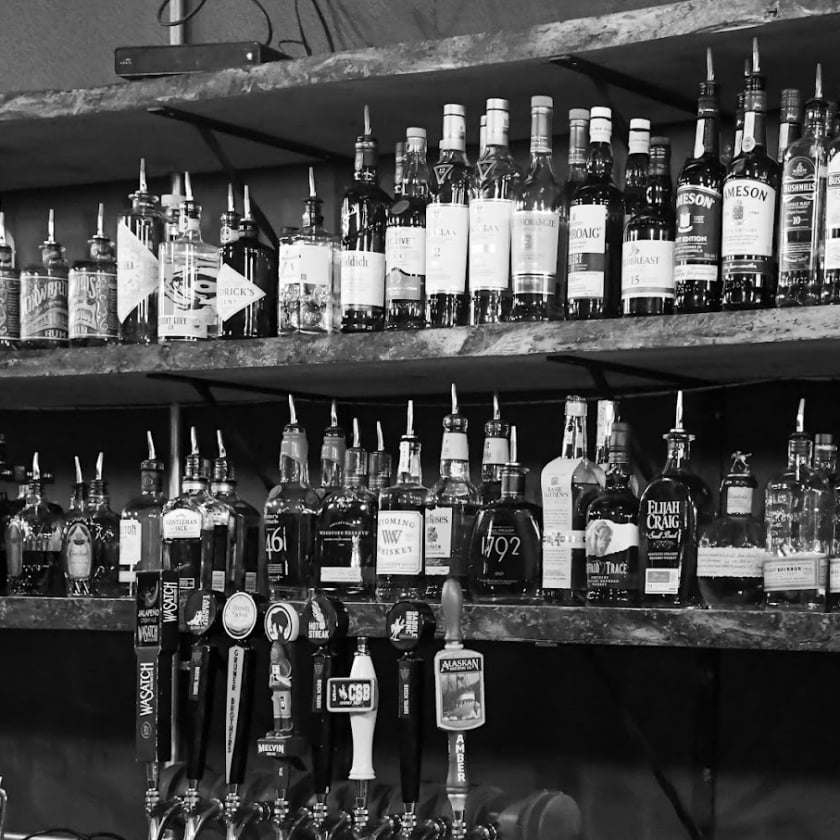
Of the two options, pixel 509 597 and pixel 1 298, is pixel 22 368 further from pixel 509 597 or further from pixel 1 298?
pixel 509 597

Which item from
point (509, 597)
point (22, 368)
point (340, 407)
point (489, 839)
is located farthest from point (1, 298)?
point (489, 839)

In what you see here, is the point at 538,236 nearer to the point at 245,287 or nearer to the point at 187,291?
the point at 245,287

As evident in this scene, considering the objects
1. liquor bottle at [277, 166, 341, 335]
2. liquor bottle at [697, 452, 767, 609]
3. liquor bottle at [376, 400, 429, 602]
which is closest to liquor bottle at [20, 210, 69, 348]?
liquor bottle at [277, 166, 341, 335]

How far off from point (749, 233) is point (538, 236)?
31cm

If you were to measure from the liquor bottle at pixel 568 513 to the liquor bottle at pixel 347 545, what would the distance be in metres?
0.29

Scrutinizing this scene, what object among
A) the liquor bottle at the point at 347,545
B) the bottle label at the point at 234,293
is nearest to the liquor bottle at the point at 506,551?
the liquor bottle at the point at 347,545

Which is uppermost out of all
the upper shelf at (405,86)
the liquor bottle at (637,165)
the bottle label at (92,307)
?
the upper shelf at (405,86)

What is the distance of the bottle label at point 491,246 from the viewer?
88.2 inches

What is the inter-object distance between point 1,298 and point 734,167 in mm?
1325

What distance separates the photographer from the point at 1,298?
2730mm

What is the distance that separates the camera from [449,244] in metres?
2.27

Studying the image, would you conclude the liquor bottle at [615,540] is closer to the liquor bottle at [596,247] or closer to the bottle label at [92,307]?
the liquor bottle at [596,247]

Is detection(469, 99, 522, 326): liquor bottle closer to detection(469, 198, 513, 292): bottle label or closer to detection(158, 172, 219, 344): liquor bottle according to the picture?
detection(469, 198, 513, 292): bottle label

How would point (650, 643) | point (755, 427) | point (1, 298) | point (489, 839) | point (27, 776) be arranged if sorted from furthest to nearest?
point (27, 776) < point (1, 298) < point (755, 427) < point (489, 839) < point (650, 643)
